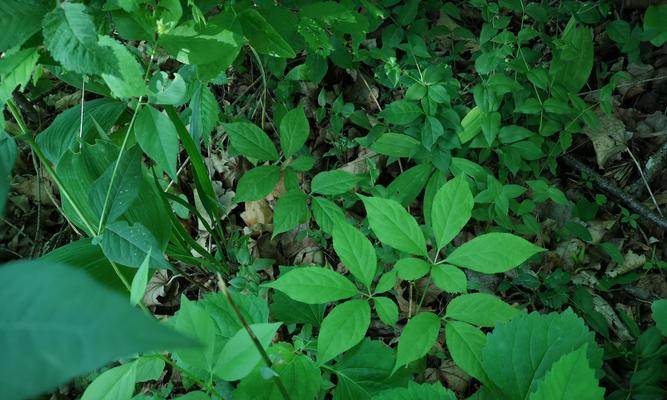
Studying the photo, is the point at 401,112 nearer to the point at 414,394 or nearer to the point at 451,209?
the point at 451,209

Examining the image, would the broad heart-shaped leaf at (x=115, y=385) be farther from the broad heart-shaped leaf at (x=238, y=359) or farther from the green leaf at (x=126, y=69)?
the green leaf at (x=126, y=69)

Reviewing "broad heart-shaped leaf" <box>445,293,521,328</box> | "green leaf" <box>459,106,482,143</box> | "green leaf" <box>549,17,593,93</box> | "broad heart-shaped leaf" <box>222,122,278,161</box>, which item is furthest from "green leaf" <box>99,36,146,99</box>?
"green leaf" <box>549,17,593,93</box>

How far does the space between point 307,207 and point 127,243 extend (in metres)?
0.64

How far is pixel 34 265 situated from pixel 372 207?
0.72 metres

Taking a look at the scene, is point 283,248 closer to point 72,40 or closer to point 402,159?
point 402,159

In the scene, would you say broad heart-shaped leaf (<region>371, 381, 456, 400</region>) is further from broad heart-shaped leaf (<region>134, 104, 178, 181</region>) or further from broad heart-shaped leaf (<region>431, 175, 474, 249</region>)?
broad heart-shaped leaf (<region>134, 104, 178, 181</region>)

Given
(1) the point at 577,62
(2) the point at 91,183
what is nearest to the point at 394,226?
(2) the point at 91,183

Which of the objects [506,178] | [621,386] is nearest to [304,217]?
[506,178]

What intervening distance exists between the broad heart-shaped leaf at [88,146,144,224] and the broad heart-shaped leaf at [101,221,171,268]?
0.11ft

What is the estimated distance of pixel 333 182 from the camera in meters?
1.36

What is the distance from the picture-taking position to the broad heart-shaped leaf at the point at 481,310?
0.89m

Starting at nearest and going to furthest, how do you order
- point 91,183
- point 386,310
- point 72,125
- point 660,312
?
point 386,310 < point 660,312 < point 91,183 < point 72,125

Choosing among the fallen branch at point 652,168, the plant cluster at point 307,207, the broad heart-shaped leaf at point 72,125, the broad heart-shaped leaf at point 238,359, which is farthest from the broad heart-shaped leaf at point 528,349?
the broad heart-shaped leaf at point 72,125

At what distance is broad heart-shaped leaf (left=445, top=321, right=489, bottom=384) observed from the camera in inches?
34.7
